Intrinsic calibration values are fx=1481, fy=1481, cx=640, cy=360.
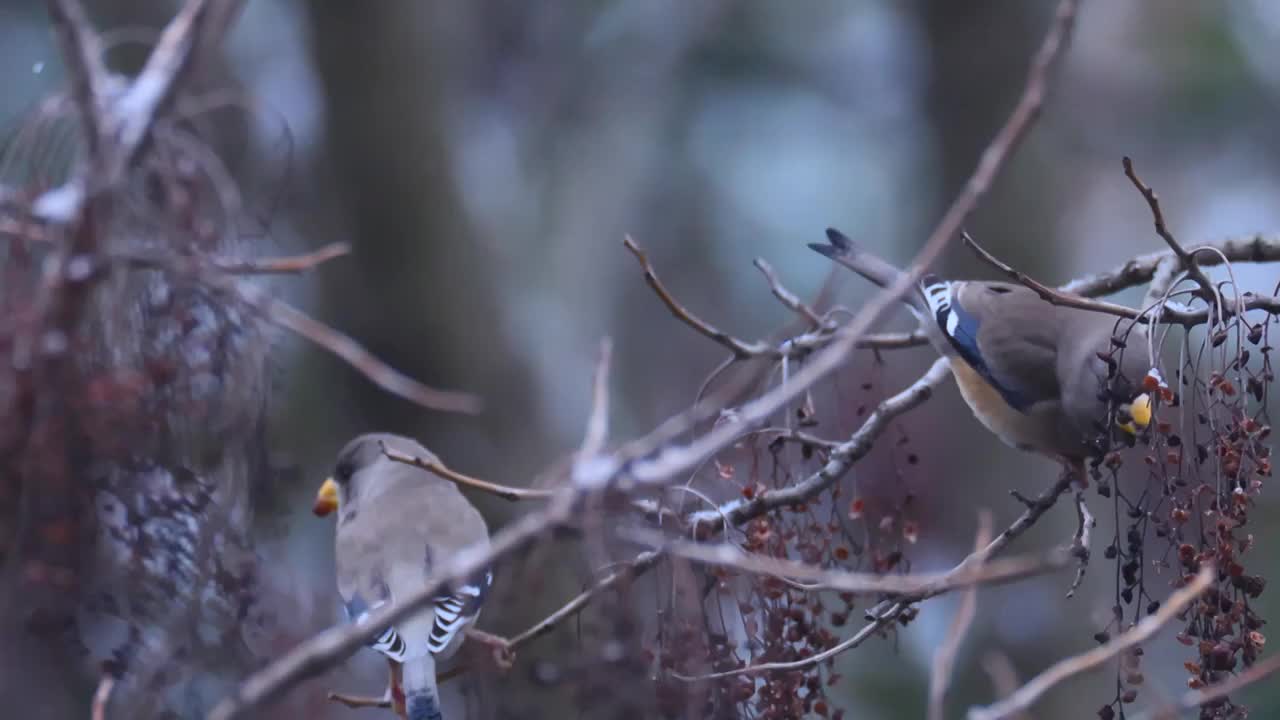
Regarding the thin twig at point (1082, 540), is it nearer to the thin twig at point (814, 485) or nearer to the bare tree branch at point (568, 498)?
the thin twig at point (814, 485)

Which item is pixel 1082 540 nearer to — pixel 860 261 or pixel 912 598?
pixel 912 598

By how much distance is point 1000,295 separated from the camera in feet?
11.4

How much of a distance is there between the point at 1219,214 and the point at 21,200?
795 centimetres

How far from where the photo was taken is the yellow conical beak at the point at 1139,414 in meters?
2.36

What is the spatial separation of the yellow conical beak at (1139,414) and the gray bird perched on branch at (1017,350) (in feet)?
1.43

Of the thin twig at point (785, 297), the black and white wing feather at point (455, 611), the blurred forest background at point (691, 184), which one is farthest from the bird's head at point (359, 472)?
the thin twig at point (785, 297)

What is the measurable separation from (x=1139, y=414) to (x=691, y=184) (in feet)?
26.3

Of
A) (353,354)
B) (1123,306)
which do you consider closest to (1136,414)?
(1123,306)

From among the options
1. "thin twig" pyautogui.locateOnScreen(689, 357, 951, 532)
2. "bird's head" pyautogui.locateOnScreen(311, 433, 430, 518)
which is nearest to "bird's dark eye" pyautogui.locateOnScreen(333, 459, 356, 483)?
"bird's head" pyautogui.locateOnScreen(311, 433, 430, 518)

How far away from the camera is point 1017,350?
328 centimetres

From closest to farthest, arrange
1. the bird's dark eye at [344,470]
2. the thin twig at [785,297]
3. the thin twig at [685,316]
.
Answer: the thin twig at [685,316], the thin twig at [785,297], the bird's dark eye at [344,470]

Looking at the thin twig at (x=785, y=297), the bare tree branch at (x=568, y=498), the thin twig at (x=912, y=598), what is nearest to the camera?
the bare tree branch at (x=568, y=498)

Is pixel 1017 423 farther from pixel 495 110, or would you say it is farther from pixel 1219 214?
pixel 495 110

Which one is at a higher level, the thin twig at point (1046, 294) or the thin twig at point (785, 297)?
the thin twig at point (1046, 294)
